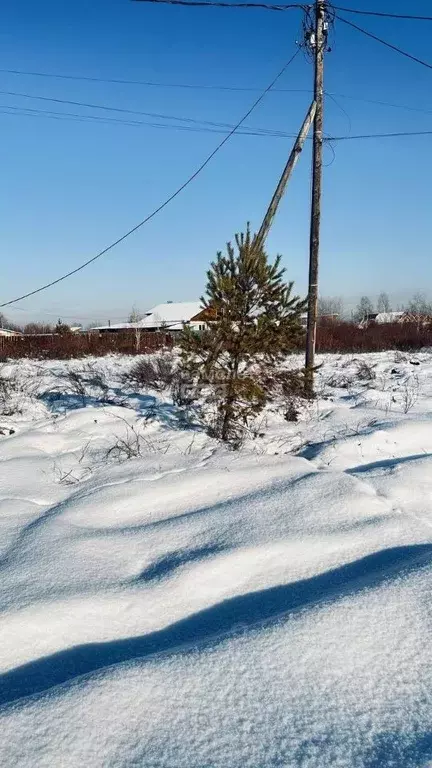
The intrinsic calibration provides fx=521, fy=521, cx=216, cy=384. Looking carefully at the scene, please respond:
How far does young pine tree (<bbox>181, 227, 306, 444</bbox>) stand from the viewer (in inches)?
240

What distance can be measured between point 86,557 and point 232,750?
72.5 inches

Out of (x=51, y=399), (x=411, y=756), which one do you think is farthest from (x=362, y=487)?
(x=51, y=399)

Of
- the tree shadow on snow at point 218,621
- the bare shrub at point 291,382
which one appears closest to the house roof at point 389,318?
the bare shrub at point 291,382

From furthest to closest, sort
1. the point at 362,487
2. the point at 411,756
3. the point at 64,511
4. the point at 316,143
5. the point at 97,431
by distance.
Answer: the point at 316,143 → the point at 97,431 → the point at 362,487 → the point at 64,511 → the point at 411,756

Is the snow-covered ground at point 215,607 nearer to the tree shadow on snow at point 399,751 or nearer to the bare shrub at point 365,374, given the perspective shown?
the tree shadow on snow at point 399,751

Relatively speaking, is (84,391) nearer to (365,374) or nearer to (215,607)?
(365,374)

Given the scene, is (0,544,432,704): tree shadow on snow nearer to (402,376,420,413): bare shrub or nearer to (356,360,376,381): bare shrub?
(402,376,420,413): bare shrub

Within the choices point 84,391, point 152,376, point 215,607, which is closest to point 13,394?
point 84,391

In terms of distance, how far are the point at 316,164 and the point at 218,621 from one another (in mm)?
8063

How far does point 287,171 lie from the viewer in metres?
8.36

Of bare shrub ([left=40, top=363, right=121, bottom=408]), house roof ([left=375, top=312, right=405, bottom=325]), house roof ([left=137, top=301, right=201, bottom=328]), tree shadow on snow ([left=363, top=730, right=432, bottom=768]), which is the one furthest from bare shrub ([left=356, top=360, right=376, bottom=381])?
house roof ([left=137, top=301, right=201, bottom=328])

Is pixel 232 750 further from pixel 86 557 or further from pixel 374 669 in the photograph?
pixel 86 557

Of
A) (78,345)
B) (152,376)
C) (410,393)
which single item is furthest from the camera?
(78,345)

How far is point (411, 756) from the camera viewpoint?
5.36 ft
